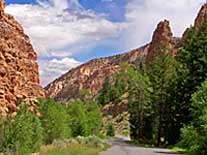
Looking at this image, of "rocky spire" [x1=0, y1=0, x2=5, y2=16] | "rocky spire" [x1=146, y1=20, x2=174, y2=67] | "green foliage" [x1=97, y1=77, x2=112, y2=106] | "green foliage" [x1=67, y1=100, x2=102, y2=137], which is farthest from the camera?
"green foliage" [x1=97, y1=77, x2=112, y2=106]

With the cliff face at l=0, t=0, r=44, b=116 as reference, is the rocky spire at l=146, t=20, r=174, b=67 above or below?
above

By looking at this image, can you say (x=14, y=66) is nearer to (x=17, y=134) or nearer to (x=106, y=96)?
(x=17, y=134)

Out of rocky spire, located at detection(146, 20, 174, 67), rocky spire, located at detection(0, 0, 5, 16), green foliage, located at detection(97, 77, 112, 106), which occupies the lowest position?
rocky spire, located at detection(0, 0, 5, 16)

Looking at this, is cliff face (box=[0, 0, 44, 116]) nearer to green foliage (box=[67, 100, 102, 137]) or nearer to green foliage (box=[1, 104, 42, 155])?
green foliage (box=[67, 100, 102, 137])

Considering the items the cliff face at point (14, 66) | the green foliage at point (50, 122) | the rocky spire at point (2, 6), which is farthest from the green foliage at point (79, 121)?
the rocky spire at point (2, 6)

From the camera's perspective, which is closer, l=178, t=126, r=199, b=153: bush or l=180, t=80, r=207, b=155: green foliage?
l=180, t=80, r=207, b=155: green foliage

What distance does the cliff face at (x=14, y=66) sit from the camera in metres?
40.9

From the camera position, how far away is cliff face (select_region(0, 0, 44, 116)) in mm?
40859

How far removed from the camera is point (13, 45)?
148ft

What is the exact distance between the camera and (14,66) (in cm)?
4403

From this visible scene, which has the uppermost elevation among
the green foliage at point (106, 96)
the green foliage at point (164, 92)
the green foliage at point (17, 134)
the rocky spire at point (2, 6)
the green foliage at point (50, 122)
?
the green foliage at point (106, 96)

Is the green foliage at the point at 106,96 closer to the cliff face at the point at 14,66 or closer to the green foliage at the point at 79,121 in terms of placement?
the green foliage at the point at 79,121

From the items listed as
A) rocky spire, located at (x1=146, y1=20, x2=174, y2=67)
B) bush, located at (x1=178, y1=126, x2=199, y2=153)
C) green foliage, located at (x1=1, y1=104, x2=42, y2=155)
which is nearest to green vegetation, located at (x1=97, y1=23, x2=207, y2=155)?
bush, located at (x1=178, y1=126, x2=199, y2=153)

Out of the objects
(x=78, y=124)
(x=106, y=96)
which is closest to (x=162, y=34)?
(x=106, y=96)
